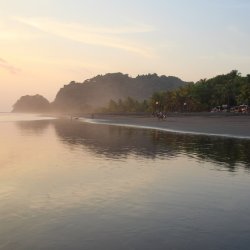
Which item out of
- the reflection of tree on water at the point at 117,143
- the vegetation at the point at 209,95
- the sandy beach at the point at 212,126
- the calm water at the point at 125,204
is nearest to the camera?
the calm water at the point at 125,204

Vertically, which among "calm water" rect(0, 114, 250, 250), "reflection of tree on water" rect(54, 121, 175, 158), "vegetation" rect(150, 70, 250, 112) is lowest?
"reflection of tree on water" rect(54, 121, 175, 158)

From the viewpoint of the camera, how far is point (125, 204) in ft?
47.4

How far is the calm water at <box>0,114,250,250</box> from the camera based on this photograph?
10.5m

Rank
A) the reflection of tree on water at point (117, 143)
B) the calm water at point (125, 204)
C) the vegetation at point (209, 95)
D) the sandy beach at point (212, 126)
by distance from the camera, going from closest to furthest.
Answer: the calm water at point (125, 204), the reflection of tree on water at point (117, 143), the sandy beach at point (212, 126), the vegetation at point (209, 95)

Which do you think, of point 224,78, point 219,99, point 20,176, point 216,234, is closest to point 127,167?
point 20,176

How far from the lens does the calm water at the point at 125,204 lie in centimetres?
1049

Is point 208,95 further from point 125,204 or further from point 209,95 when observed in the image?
point 125,204

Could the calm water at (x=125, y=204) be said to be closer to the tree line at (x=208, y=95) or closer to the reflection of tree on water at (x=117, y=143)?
the reflection of tree on water at (x=117, y=143)

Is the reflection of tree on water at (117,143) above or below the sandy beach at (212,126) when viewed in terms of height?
below

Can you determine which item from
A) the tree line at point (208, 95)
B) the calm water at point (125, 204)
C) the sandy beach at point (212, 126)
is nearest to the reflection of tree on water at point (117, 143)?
the calm water at point (125, 204)

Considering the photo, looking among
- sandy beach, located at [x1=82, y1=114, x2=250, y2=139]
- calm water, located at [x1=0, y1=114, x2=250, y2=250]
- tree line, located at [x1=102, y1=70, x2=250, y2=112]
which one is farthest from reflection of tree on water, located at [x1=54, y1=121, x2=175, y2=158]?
tree line, located at [x1=102, y1=70, x2=250, y2=112]

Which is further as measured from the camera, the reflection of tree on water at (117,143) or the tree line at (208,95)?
the tree line at (208,95)

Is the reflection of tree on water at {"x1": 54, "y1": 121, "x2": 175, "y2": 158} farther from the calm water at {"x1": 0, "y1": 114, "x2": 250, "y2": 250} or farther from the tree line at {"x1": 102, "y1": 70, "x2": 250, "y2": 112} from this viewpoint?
the tree line at {"x1": 102, "y1": 70, "x2": 250, "y2": 112}

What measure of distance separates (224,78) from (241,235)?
472 ft
